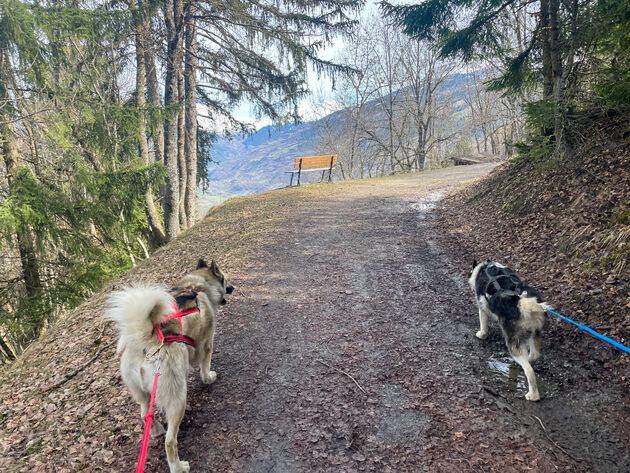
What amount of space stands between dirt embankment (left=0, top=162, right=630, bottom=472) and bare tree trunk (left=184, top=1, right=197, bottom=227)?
8.27 meters

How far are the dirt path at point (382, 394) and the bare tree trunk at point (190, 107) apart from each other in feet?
30.1

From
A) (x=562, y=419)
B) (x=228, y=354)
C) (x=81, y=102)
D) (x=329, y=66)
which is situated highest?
(x=329, y=66)

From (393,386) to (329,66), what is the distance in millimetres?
13592

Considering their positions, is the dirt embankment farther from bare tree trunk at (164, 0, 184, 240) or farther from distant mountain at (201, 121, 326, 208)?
distant mountain at (201, 121, 326, 208)

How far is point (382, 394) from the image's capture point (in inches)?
144

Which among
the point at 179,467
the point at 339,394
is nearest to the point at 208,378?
the point at 179,467

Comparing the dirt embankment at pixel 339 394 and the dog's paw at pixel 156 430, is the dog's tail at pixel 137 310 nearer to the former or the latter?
the dog's paw at pixel 156 430

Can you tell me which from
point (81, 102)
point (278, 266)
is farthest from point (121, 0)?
point (278, 266)

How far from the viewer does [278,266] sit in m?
7.44

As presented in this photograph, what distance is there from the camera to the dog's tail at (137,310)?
2.76 metres

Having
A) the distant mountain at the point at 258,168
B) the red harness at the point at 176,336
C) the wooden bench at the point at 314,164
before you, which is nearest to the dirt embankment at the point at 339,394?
the red harness at the point at 176,336

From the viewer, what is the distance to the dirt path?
2938mm

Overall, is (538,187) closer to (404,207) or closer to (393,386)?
(404,207)

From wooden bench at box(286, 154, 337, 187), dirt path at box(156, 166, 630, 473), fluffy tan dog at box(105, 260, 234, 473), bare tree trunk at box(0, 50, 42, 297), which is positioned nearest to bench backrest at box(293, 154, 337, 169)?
wooden bench at box(286, 154, 337, 187)
